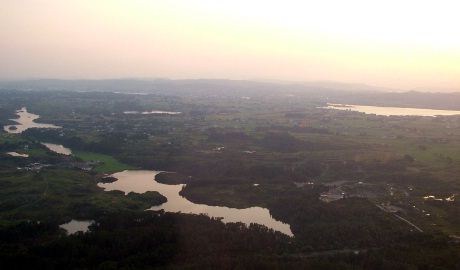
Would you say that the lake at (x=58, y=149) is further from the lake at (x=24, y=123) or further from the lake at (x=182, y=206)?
the lake at (x=182, y=206)

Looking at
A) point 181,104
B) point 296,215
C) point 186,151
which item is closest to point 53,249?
point 296,215

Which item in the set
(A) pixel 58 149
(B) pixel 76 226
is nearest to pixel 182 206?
(B) pixel 76 226

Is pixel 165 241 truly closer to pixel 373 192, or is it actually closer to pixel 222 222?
pixel 222 222

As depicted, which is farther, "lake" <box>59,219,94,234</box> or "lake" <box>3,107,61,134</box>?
"lake" <box>3,107,61,134</box>

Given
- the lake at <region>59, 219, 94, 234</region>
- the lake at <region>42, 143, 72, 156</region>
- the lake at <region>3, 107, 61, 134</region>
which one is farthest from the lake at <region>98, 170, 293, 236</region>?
the lake at <region>3, 107, 61, 134</region>

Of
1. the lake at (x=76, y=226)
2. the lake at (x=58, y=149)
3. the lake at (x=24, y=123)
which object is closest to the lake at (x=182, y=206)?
the lake at (x=76, y=226)

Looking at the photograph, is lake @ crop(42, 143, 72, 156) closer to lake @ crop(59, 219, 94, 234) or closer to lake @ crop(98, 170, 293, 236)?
lake @ crop(98, 170, 293, 236)
